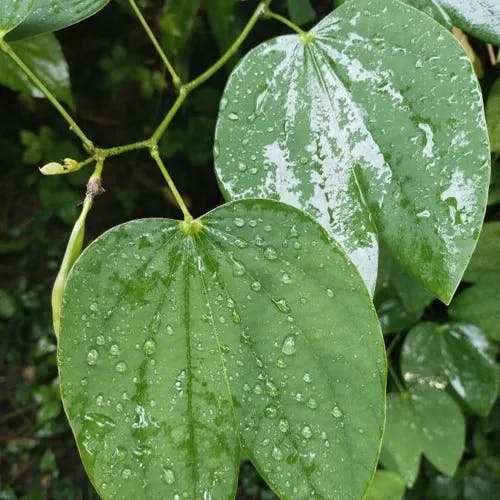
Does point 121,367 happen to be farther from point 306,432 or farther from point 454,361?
point 454,361

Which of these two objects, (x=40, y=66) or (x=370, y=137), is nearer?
(x=370, y=137)

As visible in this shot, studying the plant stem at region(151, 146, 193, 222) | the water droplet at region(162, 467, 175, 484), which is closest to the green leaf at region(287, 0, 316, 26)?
the plant stem at region(151, 146, 193, 222)

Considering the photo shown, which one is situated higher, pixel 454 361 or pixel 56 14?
pixel 56 14

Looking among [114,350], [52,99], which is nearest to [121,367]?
[114,350]

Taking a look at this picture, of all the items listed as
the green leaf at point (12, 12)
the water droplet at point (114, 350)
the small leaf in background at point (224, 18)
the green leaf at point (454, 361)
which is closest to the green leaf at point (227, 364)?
the water droplet at point (114, 350)

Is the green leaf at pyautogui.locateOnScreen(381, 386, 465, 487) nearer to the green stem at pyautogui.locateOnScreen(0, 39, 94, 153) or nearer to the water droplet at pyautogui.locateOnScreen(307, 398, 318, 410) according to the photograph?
the water droplet at pyautogui.locateOnScreen(307, 398, 318, 410)

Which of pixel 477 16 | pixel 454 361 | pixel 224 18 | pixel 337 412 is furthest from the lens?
pixel 454 361
